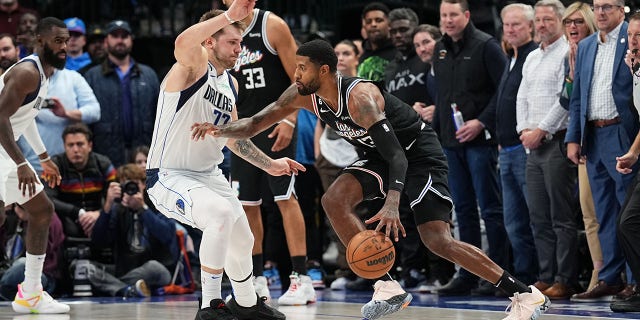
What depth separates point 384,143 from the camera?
20.7 ft

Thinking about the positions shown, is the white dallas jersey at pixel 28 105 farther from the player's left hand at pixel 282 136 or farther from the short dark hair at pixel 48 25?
the player's left hand at pixel 282 136

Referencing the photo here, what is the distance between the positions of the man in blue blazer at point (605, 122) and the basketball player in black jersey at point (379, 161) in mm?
1702

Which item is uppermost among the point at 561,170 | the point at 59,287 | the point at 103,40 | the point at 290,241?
the point at 103,40

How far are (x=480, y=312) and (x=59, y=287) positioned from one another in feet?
14.5

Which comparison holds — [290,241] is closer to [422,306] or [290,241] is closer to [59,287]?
[422,306]

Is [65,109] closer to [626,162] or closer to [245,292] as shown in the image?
[245,292]

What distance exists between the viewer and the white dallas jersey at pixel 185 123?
21.8 ft

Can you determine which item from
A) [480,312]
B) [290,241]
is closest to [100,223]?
[290,241]

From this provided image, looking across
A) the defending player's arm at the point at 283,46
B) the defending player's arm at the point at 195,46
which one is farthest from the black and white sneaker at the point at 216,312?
the defending player's arm at the point at 283,46

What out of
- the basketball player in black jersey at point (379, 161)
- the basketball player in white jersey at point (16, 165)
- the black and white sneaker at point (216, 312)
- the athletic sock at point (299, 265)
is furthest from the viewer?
the athletic sock at point (299, 265)

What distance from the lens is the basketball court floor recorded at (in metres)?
7.05

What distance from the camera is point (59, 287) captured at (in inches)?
387

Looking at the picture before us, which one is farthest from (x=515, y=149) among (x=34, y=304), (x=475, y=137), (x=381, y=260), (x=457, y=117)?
(x=34, y=304)

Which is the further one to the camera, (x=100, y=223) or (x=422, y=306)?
(x=100, y=223)
